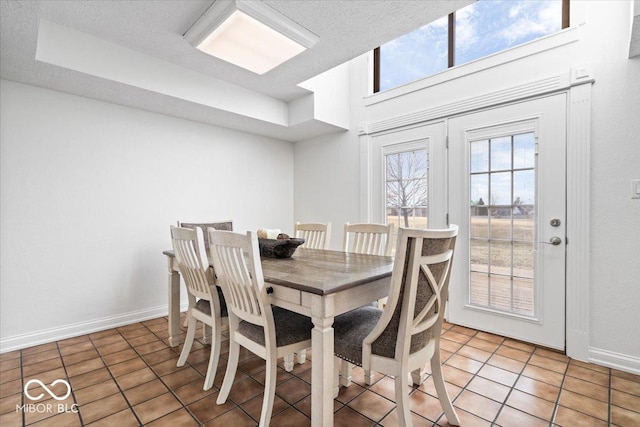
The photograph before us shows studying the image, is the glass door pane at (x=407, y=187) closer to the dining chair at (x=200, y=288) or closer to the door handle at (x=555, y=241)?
the door handle at (x=555, y=241)

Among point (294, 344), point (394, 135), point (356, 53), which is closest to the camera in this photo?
point (294, 344)

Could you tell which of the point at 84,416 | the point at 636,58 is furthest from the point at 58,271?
the point at 636,58

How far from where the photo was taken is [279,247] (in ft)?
6.72

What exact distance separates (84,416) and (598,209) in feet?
11.5

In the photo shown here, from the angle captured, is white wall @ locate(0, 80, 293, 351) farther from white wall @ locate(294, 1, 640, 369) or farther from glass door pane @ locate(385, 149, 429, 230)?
white wall @ locate(294, 1, 640, 369)

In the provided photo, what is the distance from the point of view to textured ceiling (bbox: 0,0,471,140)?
1.91 meters

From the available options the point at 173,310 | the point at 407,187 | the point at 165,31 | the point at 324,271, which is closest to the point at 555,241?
the point at 407,187

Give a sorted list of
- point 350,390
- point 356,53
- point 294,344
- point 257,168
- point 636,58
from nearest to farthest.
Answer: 1. point 294,344
2. point 350,390
3. point 636,58
4. point 356,53
5. point 257,168

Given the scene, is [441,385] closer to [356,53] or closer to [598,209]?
[598,209]

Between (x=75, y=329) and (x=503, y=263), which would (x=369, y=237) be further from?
(x=75, y=329)

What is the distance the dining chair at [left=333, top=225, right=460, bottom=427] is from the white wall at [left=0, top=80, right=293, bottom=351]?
2.51 meters

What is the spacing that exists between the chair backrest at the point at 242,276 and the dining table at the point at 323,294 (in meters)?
0.08

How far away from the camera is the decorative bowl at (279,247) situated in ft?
6.71

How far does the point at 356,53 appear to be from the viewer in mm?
2508
